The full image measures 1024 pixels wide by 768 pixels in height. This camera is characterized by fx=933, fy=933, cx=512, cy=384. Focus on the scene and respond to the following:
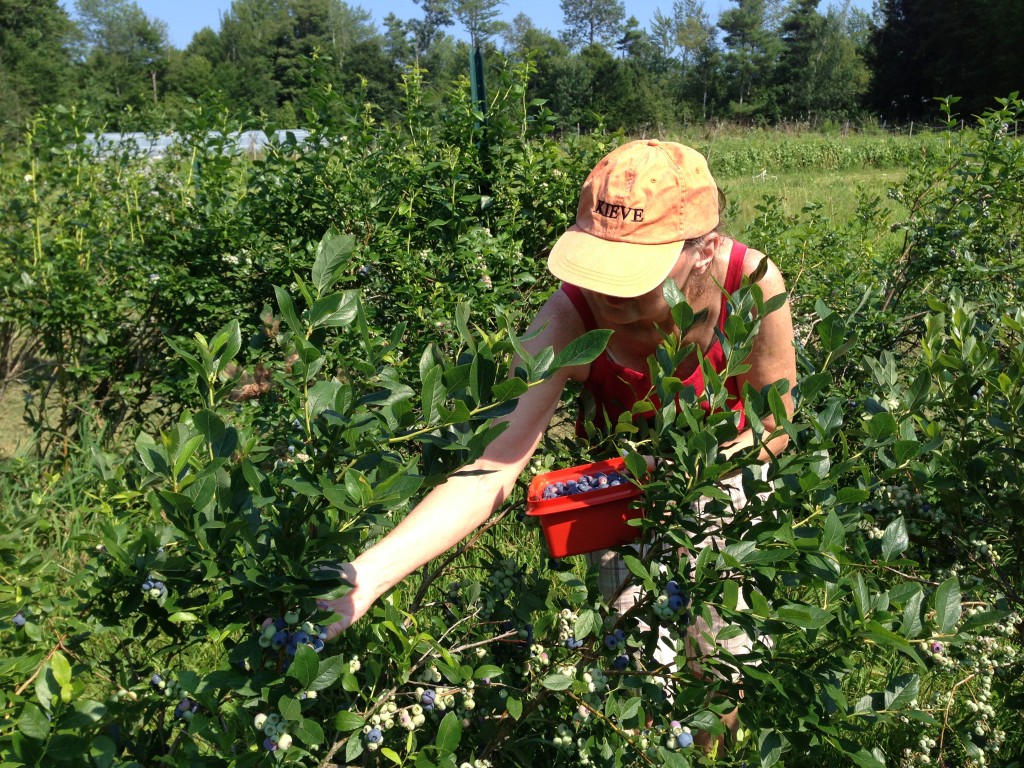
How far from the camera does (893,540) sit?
1.32 metres

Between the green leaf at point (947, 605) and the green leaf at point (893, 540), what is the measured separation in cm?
8

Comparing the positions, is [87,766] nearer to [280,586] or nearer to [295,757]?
[295,757]

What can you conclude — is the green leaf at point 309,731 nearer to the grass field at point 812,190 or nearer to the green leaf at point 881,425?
the green leaf at point 881,425

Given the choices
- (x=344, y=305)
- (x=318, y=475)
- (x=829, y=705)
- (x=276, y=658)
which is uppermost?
(x=344, y=305)

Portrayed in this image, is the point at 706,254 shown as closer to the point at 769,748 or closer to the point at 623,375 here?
the point at 623,375

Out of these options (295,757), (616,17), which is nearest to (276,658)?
(295,757)

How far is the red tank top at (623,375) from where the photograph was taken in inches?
69.1

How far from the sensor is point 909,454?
1.33 m

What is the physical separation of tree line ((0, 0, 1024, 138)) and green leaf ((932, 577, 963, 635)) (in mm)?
26547

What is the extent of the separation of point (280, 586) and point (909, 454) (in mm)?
879

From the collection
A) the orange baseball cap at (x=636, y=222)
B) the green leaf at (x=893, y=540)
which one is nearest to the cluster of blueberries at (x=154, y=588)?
the orange baseball cap at (x=636, y=222)

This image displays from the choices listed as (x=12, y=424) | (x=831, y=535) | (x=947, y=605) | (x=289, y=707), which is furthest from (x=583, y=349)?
(x=12, y=424)

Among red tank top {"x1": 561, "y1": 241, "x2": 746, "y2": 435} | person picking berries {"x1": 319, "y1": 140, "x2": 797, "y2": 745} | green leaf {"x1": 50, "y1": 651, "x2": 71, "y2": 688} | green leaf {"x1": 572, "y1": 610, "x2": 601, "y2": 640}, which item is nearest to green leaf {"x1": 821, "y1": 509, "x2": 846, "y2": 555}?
person picking berries {"x1": 319, "y1": 140, "x2": 797, "y2": 745}

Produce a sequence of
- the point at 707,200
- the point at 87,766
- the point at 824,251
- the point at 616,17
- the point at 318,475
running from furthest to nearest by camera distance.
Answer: the point at 616,17, the point at 824,251, the point at 707,200, the point at 87,766, the point at 318,475
